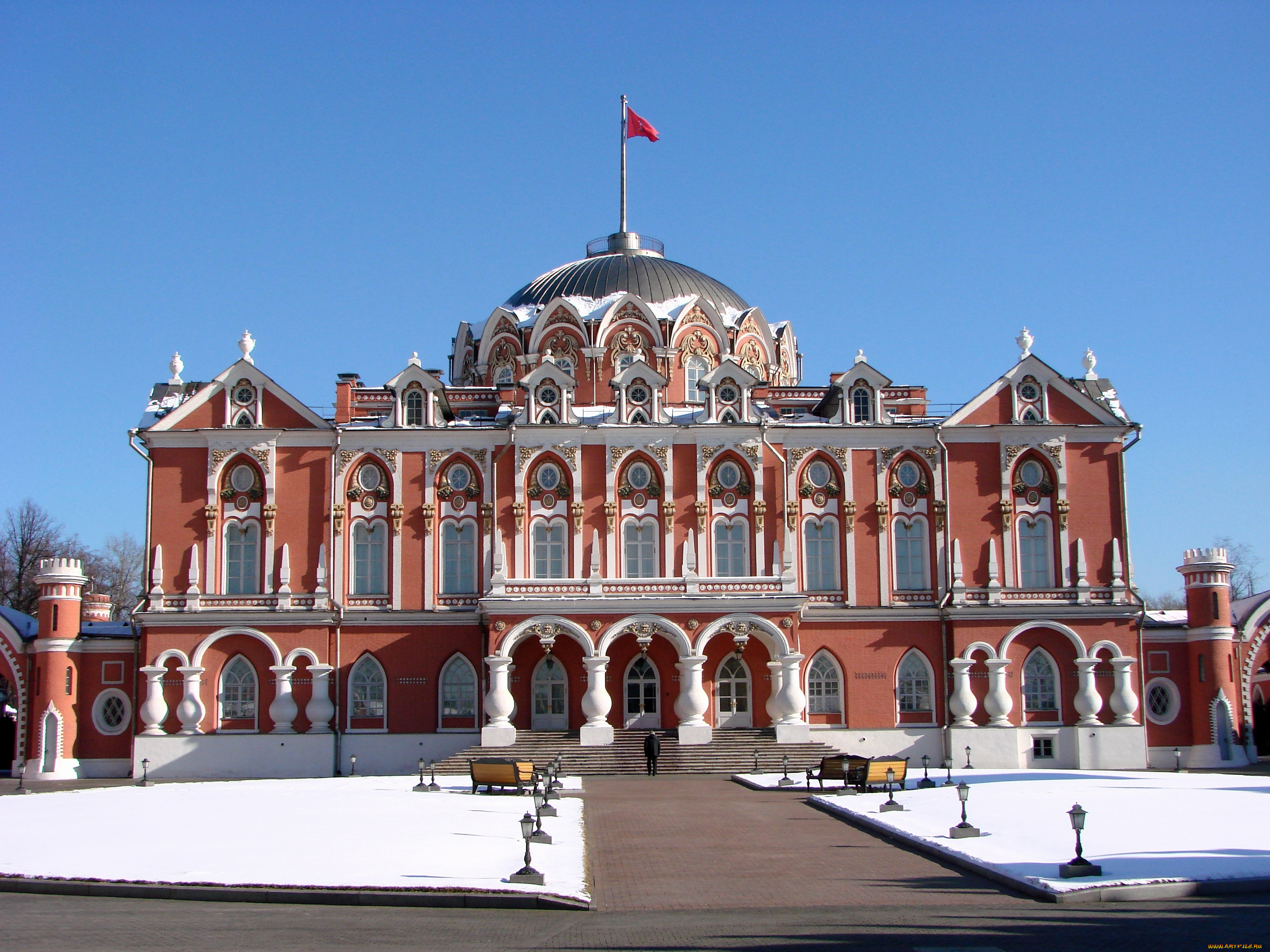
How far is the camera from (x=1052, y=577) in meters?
46.1

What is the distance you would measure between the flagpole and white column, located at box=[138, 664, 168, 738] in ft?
82.9

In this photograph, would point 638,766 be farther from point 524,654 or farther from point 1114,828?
point 1114,828

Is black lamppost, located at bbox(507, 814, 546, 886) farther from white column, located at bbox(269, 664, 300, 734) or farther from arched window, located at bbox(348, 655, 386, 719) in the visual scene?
arched window, located at bbox(348, 655, 386, 719)

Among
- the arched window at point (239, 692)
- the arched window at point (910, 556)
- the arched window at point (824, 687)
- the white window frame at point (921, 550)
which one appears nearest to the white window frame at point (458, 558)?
the arched window at point (239, 692)

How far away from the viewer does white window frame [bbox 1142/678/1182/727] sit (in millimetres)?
46469

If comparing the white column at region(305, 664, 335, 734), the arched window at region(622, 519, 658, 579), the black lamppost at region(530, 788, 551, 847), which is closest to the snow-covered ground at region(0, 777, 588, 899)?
the black lamppost at region(530, 788, 551, 847)

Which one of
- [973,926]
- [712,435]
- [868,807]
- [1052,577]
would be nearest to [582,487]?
[712,435]

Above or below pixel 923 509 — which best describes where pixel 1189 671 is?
below

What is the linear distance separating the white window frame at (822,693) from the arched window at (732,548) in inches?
142

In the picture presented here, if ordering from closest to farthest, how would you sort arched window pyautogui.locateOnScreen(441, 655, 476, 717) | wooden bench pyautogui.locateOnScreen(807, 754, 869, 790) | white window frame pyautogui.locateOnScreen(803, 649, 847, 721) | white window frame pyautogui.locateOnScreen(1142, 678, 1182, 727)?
wooden bench pyautogui.locateOnScreen(807, 754, 869, 790)
arched window pyautogui.locateOnScreen(441, 655, 476, 717)
white window frame pyautogui.locateOnScreen(803, 649, 847, 721)
white window frame pyautogui.locateOnScreen(1142, 678, 1182, 727)

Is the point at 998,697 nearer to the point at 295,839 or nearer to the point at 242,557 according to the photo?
the point at 242,557

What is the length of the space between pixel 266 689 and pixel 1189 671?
98.8 ft

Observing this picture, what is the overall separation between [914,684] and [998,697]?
269 cm

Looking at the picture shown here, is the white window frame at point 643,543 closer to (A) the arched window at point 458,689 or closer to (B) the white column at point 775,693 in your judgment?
(B) the white column at point 775,693
